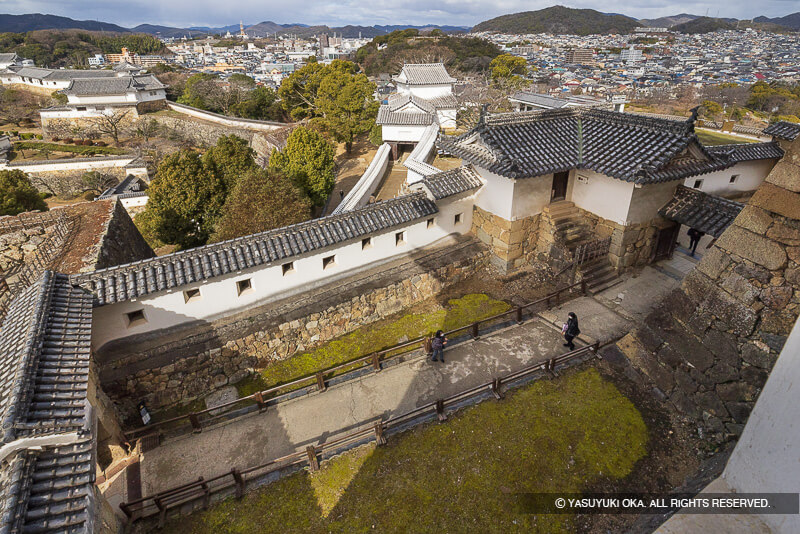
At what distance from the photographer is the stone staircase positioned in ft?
46.6

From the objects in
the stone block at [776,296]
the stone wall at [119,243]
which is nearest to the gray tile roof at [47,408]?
the stone wall at [119,243]

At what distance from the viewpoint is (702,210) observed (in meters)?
13.0

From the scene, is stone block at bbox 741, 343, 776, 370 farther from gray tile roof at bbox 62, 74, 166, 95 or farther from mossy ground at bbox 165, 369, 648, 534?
gray tile roof at bbox 62, 74, 166, 95

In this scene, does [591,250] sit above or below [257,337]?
above

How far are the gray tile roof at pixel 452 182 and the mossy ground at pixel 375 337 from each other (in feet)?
13.1

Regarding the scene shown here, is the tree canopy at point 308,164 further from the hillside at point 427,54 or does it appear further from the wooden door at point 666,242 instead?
the hillside at point 427,54

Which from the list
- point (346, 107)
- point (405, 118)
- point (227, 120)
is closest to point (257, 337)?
point (405, 118)

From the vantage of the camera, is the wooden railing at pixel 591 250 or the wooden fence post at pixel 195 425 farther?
the wooden railing at pixel 591 250

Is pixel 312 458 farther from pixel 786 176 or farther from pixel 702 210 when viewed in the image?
pixel 702 210

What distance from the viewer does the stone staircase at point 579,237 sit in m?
14.2

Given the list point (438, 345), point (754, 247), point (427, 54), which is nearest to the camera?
point (754, 247)

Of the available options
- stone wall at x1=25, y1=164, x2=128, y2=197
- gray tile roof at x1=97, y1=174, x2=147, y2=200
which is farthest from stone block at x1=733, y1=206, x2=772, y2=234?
stone wall at x1=25, y1=164, x2=128, y2=197

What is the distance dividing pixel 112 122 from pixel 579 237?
6531 cm

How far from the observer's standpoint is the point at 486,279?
15.6 meters
